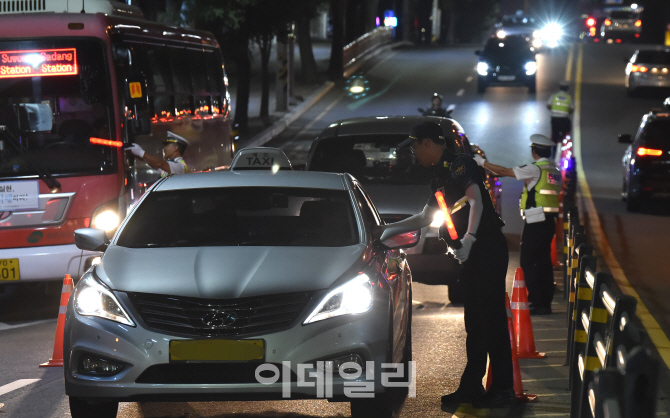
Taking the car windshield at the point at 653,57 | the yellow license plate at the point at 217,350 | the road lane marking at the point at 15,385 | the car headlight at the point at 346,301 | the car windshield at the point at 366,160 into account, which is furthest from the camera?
the car windshield at the point at 653,57

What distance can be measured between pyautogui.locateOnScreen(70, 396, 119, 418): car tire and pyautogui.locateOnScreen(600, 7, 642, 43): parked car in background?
70.7 meters

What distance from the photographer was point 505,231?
1669 cm

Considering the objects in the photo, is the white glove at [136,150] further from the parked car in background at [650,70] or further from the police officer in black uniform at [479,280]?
the parked car in background at [650,70]

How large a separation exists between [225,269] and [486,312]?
1.70m

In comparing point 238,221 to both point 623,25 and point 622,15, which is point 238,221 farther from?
point 622,15

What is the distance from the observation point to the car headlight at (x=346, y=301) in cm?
579

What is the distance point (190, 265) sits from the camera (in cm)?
609

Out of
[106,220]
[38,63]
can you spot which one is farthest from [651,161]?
[38,63]

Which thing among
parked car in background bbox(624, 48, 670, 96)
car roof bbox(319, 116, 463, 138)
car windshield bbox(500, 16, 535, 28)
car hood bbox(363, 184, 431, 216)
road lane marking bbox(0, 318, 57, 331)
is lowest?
car windshield bbox(500, 16, 535, 28)

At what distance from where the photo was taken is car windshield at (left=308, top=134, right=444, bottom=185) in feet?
38.0

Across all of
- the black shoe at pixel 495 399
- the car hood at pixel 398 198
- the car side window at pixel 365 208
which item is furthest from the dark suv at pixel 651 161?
the black shoe at pixel 495 399

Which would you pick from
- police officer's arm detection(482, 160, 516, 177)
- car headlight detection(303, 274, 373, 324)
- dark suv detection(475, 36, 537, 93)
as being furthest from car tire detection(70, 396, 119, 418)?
dark suv detection(475, 36, 537, 93)

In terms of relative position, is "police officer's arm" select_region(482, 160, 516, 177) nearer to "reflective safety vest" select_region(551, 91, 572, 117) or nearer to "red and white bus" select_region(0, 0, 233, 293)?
"red and white bus" select_region(0, 0, 233, 293)

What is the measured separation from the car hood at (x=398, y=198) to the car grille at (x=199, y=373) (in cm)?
494
